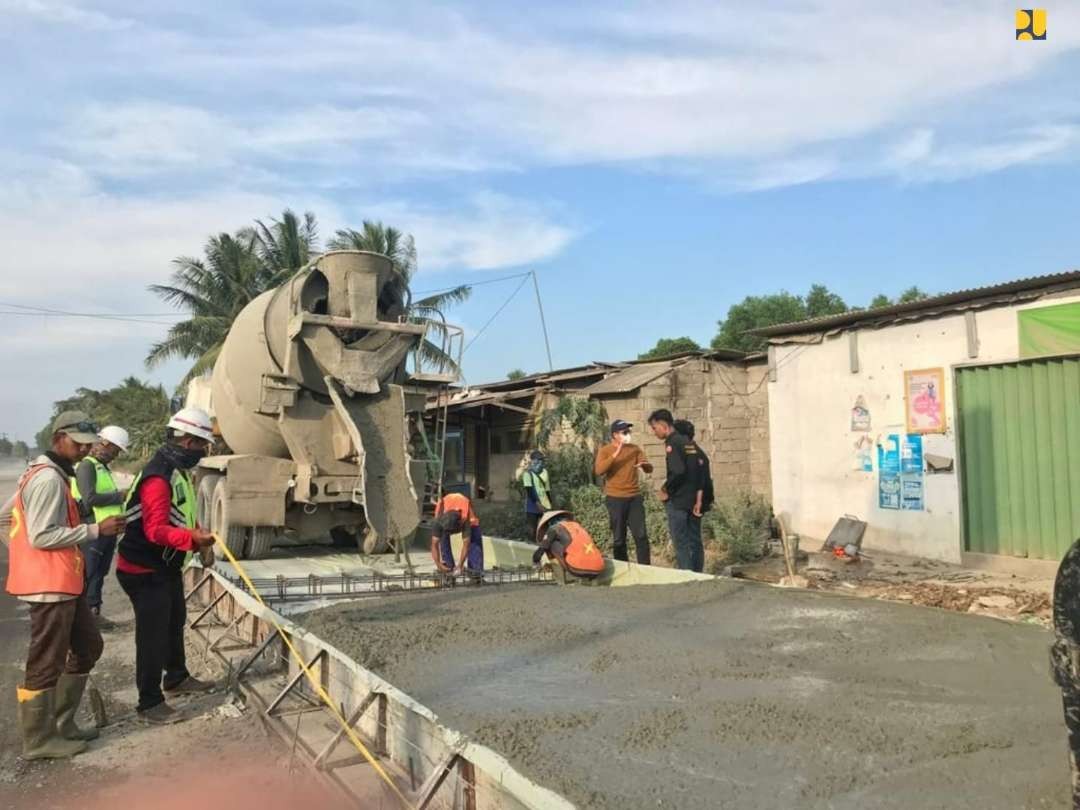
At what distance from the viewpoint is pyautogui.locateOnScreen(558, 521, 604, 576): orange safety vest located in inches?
254

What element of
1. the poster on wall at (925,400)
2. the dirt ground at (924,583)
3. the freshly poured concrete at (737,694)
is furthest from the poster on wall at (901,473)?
the freshly poured concrete at (737,694)

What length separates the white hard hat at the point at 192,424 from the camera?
15.6 feet

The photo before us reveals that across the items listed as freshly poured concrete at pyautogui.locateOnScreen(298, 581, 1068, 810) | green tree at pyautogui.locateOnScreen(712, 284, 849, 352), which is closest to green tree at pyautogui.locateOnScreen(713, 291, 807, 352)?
green tree at pyautogui.locateOnScreen(712, 284, 849, 352)

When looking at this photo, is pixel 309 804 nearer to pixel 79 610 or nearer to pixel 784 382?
pixel 79 610

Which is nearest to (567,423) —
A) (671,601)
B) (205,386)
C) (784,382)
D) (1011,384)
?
(784,382)

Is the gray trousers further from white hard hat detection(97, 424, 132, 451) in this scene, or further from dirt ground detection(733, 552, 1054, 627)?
white hard hat detection(97, 424, 132, 451)

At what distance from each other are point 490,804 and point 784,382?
9573 mm

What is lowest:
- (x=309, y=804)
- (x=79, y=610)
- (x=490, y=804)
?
(x=309, y=804)

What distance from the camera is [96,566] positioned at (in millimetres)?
7195

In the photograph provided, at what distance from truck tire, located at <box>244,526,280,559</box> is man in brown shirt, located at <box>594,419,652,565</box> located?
3.27 m

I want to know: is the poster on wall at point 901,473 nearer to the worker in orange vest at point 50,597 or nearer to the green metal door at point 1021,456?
the green metal door at point 1021,456

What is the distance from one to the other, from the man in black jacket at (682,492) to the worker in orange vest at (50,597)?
4.49 meters

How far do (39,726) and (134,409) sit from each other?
36.9 meters

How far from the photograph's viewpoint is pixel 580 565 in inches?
254
